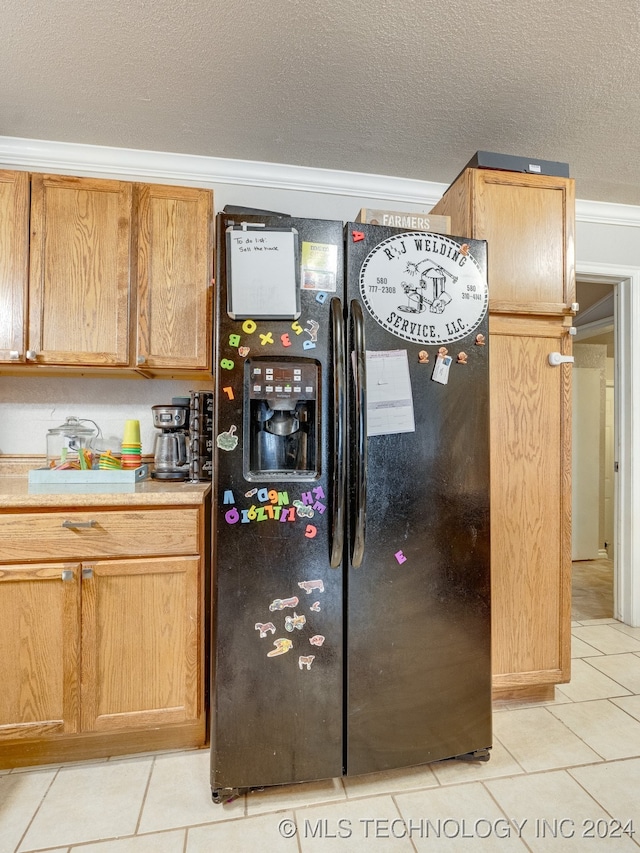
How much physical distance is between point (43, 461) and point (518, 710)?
236 cm

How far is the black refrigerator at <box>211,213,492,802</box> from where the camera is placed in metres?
1.40

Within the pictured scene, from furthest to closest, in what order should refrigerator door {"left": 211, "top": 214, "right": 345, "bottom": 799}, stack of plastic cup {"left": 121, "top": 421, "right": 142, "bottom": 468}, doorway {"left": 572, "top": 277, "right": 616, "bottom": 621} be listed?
doorway {"left": 572, "top": 277, "right": 616, "bottom": 621}
stack of plastic cup {"left": 121, "top": 421, "right": 142, "bottom": 468}
refrigerator door {"left": 211, "top": 214, "right": 345, "bottom": 799}

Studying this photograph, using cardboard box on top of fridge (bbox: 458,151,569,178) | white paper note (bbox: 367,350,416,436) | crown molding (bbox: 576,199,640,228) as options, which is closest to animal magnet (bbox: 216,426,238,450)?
white paper note (bbox: 367,350,416,436)

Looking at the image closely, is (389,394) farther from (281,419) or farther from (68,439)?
(68,439)

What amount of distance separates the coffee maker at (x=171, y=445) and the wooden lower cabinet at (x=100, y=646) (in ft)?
1.37

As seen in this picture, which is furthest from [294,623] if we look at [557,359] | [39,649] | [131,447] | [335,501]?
[557,359]

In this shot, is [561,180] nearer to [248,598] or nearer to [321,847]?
[248,598]

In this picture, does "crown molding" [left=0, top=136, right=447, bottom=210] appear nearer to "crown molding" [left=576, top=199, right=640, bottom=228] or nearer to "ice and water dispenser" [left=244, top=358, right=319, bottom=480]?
"crown molding" [left=576, top=199, right=640, bottom=228]

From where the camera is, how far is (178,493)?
1624 mm

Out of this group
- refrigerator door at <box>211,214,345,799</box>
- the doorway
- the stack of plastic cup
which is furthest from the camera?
the doorway

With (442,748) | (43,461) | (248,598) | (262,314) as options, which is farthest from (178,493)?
(442,748)

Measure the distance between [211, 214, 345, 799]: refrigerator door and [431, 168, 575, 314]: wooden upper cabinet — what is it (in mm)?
766

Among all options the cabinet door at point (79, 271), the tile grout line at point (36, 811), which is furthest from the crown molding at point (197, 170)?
the tile grout line at point (36, 811)

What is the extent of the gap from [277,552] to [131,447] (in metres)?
0.94
